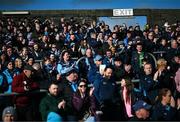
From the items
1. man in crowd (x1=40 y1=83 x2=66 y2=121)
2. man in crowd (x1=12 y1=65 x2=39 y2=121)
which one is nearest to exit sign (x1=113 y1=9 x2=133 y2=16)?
man in crowd (x1=12 y1=65 x2=39 y2=121)

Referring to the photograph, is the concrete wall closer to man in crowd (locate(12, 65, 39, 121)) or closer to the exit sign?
the exit sign

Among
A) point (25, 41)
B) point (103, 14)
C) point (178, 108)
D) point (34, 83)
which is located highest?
point (103, 14)

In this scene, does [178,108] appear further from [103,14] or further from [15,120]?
[103,14]

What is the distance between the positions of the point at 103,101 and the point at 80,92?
0.92 metres

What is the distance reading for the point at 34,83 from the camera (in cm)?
963

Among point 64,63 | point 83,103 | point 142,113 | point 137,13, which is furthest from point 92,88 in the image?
point 137,13

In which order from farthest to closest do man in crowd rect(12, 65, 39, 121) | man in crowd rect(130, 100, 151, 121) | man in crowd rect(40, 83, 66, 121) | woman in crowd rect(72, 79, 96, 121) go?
man in crowd rect(12, 65, 39, 121) → woman in crowd rect(72, 79, 96, 121) → man in crowd rect(40, 83, 66, 121) → man in crowd rect(130, 100, 151, 121)

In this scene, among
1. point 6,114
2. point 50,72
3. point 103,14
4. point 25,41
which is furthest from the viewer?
point 103,14

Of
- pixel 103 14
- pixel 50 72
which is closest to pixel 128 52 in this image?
pixel 50 72

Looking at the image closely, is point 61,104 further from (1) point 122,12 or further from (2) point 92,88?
(1) point 122,12

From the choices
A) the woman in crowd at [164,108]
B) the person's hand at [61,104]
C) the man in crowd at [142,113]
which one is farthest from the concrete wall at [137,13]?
the man in crowd at [142,113]

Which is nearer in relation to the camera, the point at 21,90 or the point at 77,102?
the point at 77,102

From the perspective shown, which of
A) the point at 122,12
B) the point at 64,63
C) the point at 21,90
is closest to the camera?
the point at 21,90

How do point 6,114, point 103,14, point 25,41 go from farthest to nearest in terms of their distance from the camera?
1. point 103,14
2. point 25,41
3. point 6,114
